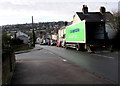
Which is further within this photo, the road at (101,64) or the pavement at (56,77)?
the road at (101,64)

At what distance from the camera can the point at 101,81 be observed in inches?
324

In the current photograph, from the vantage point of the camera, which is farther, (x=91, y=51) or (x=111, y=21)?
(x=111, y=21)

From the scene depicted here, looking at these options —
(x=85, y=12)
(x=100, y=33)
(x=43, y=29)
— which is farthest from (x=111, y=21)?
(x=43, y=29)

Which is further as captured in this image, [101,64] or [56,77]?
[101,64]

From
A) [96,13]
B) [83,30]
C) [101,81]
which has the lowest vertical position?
[101,81]

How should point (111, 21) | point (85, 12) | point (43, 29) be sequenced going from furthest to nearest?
point (43, 29) → point (85, 12) → point (111, 21)

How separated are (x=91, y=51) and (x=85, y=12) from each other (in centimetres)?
2713

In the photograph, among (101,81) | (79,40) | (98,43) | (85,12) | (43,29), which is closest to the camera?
(101,81)

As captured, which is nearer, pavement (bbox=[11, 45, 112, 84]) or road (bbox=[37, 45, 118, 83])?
pavement (bbox=[11, 45, 112, 84])

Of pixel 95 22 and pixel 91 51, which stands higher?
pixel 95 22

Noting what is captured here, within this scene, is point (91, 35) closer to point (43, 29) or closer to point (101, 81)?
point (101, 81)

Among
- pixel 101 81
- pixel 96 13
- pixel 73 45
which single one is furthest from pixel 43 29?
pixel 101 81

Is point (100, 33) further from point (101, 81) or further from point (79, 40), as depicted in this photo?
point (101, 81)

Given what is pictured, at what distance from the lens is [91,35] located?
26.1 m
